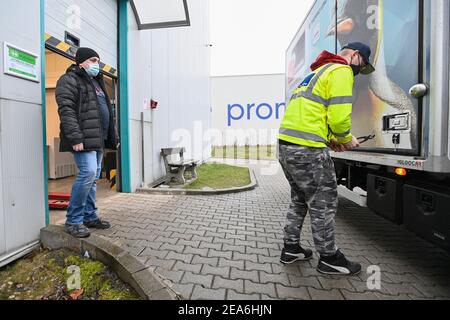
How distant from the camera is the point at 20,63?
2.50 m

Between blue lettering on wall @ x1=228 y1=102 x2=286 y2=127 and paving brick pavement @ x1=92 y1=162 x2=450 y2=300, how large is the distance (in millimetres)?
16695

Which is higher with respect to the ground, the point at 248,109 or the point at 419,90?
the point at 248,109

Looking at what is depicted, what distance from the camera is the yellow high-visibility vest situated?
2.07 m

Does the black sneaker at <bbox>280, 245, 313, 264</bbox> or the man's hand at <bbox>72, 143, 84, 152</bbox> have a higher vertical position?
the man's hand at <bbox>72, 143, 84, 152</bbox>

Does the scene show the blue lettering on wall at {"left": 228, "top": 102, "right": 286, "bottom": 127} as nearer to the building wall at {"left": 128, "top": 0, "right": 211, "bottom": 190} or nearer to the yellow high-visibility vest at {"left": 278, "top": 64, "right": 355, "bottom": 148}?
the building wall at {"left": 128, "top": 0, "right": 211, "bottom": 190}

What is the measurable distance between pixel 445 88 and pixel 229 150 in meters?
18.8

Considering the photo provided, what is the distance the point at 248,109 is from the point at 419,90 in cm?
1963

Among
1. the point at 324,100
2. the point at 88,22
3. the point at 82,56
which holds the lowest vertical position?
the point at 324,100

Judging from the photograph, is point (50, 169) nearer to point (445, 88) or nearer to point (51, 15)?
point (51, 15)

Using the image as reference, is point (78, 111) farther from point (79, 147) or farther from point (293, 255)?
point (293, 255)

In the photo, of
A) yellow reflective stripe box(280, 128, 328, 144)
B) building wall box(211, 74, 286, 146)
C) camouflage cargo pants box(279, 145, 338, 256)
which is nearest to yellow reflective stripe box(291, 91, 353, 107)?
yellow reflective stripe box(280, 128, 328, 144)

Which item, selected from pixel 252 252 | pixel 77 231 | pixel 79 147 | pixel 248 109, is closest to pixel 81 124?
pixel 79 147

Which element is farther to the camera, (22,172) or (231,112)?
(231,112)
